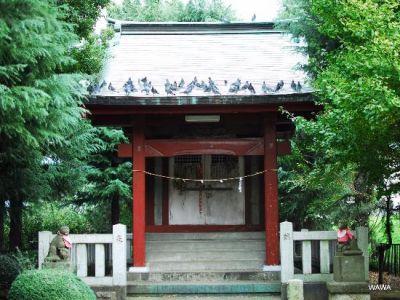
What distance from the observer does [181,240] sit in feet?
42.9

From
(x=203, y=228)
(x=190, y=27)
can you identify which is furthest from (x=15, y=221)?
(x=190, y=27)

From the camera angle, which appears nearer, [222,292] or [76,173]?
[222,292]

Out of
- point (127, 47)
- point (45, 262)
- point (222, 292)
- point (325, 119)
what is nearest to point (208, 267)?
point (222, 292)

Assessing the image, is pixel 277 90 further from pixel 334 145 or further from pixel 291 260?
pixel 291 260

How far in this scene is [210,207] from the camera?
13.5m

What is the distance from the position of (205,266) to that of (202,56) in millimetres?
5883

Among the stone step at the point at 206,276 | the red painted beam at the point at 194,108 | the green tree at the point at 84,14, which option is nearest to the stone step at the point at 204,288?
the stone step at the point at 206,276

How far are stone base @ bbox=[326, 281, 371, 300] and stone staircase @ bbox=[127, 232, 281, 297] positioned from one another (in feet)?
4.46

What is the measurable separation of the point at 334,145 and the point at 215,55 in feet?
22.5

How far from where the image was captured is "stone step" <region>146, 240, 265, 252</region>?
12.6 meters

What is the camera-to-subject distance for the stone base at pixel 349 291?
9.38 m

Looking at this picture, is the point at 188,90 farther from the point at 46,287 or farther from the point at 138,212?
the point at 46,287

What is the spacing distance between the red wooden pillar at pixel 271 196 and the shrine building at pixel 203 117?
20 mm

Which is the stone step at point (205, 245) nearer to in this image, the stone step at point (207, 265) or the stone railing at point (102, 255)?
the stone step at point (207, 265)
